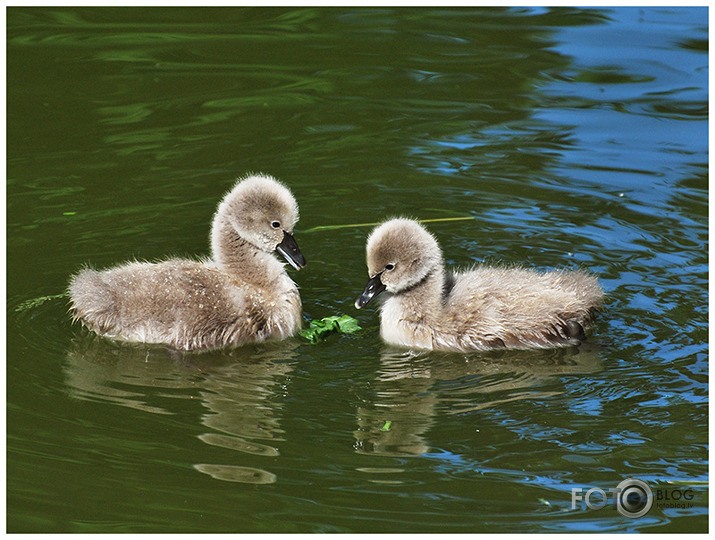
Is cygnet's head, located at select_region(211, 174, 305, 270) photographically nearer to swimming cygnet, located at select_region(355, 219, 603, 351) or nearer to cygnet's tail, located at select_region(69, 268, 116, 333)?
swimming cygnet, located at select_region(355, 219, 603, 351)

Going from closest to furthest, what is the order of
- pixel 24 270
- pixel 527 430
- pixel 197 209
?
pixel 527 430
pixel 24 270
pixel 197 209

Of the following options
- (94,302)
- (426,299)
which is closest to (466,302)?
(426,299)

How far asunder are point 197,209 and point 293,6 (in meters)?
4.44

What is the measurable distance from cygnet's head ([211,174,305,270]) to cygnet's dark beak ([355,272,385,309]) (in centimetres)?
54

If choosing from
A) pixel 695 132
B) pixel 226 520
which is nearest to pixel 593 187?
pixel 695 132

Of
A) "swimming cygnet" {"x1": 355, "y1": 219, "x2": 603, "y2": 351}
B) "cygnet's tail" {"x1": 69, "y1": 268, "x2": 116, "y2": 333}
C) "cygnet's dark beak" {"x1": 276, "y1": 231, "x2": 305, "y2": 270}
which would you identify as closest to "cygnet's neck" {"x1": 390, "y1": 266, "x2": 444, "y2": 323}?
"swimming cygnet" {"x1": 355, "y1": 219, "x2": 603, "y2": 351}

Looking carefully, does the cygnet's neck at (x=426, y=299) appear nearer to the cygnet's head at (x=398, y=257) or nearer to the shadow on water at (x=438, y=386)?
the cygnet's head at (x=398, y=257)

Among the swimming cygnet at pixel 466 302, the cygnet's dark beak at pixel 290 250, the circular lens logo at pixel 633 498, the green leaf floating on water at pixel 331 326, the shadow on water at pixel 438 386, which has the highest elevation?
the cygnet's dark beak at pixel 290 250

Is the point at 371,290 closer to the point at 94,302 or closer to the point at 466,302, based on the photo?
the point at 466,302

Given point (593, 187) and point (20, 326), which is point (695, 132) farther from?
point (20, 326)

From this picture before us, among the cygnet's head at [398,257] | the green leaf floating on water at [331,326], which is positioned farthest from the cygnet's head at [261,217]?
the cygnet's head at [398,257]

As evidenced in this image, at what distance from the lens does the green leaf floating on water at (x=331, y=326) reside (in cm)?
736

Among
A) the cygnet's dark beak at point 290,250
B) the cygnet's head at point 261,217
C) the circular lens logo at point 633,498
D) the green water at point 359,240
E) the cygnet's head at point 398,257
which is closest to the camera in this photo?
the circular lens logo at point 633,498

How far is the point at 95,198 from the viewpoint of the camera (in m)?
9.22
